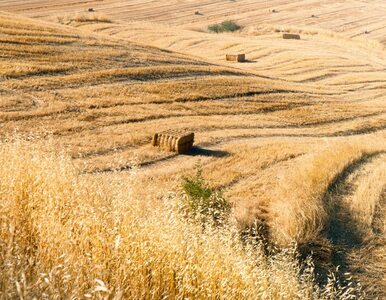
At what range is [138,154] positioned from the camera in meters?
16.7

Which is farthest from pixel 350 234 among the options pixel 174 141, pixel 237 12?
pixel 237 12

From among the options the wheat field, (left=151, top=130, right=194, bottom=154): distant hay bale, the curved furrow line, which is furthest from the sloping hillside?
the curved furrow line

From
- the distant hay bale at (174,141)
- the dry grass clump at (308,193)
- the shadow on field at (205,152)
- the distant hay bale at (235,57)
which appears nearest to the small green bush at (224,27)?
the distant hay bale at (235,57)

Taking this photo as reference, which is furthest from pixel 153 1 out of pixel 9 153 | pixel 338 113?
pixel 9 153

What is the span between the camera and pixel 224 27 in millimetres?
61625

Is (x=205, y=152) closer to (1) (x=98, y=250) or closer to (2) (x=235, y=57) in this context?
(1) (x=98, y=250)

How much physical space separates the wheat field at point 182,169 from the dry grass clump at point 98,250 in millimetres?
26

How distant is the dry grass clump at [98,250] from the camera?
445 cm

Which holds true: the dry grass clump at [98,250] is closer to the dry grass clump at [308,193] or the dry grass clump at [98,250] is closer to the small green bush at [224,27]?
the dry grass clump at [308,193]

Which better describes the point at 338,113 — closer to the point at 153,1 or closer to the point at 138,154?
the point at 138,154

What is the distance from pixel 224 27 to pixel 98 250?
59.3 metres

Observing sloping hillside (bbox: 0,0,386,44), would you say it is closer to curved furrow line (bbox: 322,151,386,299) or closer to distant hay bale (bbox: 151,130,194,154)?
distant hay bale (bbox: 151,130,194,154)

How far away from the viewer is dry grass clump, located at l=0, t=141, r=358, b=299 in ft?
14.6

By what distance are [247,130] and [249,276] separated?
15.9 meters
